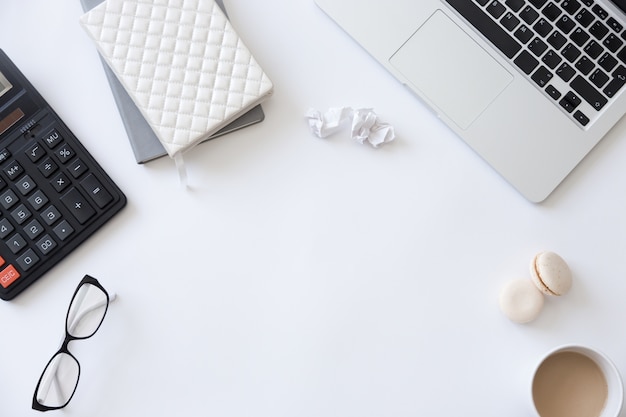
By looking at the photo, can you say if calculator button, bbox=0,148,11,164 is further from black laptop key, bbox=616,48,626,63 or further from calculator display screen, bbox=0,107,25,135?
black laptop key, bbox=616,48,626,63

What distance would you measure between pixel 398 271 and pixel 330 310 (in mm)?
80

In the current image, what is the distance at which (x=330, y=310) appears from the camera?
668 mm

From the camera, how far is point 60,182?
0.64 meters

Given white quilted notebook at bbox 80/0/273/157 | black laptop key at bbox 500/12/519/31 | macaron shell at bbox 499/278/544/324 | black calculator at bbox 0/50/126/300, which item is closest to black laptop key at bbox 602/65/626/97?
black laptop key at bbox 500/12/519/31

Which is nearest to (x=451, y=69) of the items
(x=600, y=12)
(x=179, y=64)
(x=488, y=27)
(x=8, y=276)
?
(x=488, y=27)

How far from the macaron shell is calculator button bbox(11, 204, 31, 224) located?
0.47m

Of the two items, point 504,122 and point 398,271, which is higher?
point 504,122

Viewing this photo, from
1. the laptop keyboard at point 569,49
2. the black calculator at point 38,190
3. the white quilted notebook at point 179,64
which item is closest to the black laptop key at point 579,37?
the laptop keyboard at point 569,49

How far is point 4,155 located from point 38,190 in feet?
0.15

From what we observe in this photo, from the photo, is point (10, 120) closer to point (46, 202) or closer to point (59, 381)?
point (46, 202)

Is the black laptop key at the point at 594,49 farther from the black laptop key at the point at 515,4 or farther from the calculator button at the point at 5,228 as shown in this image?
the calculator button at the point at 5,228

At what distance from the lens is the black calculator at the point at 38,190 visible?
63 cm

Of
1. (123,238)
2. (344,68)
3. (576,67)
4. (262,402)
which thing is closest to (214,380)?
(262,402)

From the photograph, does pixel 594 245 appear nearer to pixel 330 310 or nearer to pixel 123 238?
pixel 330 310
